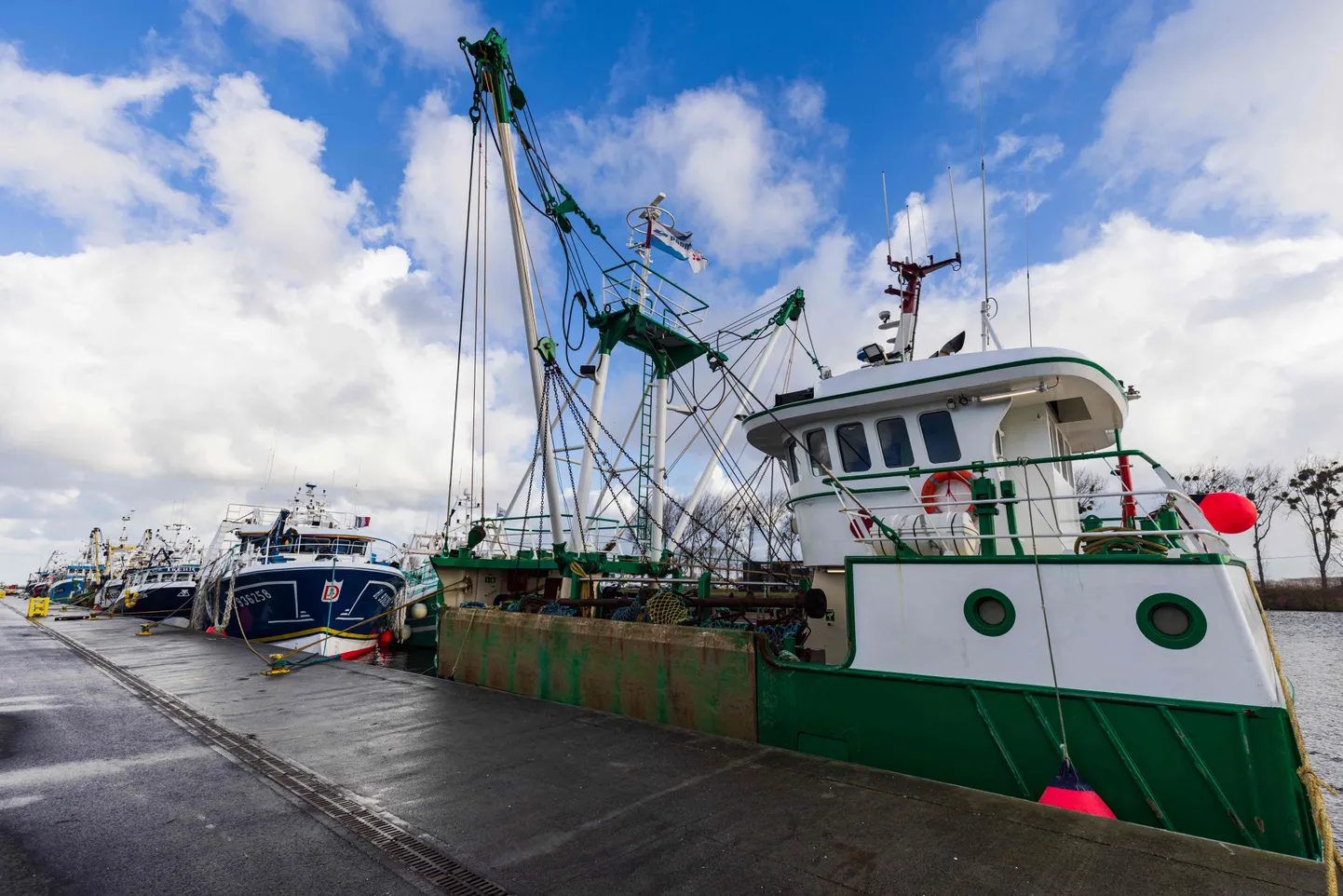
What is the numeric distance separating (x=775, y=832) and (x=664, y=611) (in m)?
4.53

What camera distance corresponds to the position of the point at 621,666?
8555mm

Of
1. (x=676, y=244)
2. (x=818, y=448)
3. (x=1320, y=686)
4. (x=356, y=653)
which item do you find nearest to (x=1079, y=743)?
(x=818, y=448)

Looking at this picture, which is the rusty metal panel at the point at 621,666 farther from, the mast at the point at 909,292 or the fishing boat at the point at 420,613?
the fishing boat at the point at 420,613

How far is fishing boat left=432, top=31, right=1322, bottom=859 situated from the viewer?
4801 mm

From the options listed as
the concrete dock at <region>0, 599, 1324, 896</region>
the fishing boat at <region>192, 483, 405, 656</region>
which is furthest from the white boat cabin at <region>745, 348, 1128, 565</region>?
the fishing boat at <region>192, 483, 405, 656</region>

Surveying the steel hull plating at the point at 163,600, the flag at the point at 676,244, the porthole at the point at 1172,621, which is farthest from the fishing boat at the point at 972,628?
the steel hull plating at the point at 163,600

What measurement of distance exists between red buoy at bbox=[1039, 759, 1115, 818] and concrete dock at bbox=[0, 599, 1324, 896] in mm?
255

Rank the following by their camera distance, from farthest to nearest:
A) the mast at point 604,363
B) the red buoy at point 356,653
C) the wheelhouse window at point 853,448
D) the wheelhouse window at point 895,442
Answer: the red buoy at point 356,653, the mast at point 604,363, the wheelhouse window at point 853,448, the wheelhouse window at point 895,442

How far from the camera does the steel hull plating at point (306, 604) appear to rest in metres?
20.3

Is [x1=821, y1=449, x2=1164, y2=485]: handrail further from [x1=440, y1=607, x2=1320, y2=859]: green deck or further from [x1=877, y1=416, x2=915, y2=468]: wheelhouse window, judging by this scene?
[x1=440, y1=607, x2=1320, y2=859]: green deck

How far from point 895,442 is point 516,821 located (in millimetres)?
6429

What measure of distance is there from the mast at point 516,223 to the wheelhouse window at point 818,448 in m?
5.76

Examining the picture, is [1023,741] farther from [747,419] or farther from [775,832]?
[747,419]

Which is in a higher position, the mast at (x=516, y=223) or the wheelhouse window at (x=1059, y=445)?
the mast at (x=516, y=223)
